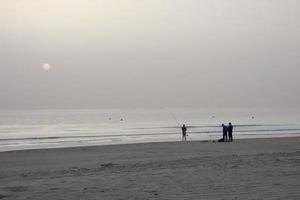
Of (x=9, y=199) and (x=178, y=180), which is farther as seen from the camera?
(x=178, y=180)

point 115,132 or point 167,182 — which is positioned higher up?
point 115,132

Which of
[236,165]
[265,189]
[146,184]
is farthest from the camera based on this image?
[236,165]

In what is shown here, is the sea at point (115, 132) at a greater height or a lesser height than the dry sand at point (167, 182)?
greater

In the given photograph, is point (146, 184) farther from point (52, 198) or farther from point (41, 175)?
point (41, 175)

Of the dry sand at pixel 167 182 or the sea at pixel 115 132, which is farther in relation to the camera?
the sea at pixel 115 132

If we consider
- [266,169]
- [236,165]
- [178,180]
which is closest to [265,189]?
[178,180]

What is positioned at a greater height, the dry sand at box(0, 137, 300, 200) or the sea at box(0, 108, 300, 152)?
the sea at box(0, 108, 300, 152)

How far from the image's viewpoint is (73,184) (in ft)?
37.6

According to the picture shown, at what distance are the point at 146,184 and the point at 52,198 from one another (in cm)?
242

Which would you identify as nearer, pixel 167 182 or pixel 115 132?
pixel 167 182

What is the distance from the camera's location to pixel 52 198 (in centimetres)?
955

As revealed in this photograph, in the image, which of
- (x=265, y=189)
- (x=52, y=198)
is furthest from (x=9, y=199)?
(x=265, y=189)

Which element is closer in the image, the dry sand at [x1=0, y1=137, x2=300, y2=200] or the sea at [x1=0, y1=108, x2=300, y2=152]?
the dry sand at [x1=0, y1=137, x2=300, y2=200]

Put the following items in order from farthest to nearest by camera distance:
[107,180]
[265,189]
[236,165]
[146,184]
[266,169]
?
[236,165] < [266,169] < [107,180] < [146,184] < [265,189]
